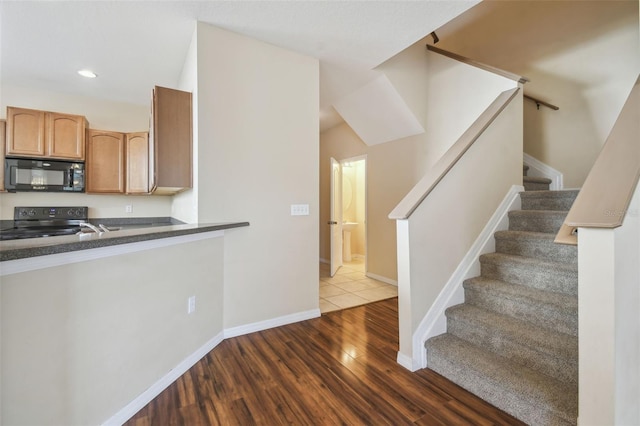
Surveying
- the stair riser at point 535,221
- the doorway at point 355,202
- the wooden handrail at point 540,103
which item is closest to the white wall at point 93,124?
the doorway at point 355,202

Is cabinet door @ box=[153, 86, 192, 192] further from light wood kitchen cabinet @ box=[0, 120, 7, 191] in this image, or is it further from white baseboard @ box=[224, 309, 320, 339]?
light wood kitchen cabinet @ box=[0, 120, 7, 191]

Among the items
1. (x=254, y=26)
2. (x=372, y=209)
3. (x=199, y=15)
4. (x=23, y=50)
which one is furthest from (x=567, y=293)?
(x=23, y=50)

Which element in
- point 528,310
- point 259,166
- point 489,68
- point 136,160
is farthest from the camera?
point 136,160

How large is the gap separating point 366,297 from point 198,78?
301 centimetres

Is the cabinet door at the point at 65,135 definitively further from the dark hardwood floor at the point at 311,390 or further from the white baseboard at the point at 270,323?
the dark hardwood floor at the point at 311,390

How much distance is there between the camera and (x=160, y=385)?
67.7 inches

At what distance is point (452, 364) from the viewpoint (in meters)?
1.80

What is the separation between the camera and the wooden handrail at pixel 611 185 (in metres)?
1.15

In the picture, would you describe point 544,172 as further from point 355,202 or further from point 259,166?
point 259,166

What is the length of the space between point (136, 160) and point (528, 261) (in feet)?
15.2

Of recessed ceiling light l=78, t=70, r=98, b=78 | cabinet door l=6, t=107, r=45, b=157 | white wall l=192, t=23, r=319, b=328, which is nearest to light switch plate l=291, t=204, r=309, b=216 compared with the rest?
white wall l=192, t=23, r=319, b=328

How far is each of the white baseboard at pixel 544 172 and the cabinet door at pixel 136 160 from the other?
5.31 meters

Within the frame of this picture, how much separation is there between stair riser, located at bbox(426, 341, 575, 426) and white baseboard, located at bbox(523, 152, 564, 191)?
10.1 ft

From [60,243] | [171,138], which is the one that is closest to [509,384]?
[60,243]
